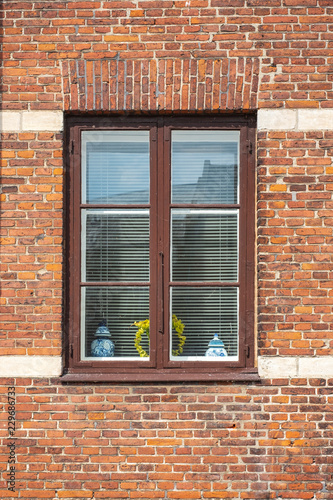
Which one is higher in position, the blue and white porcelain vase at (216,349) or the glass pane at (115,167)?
the glass pane at (115,167)

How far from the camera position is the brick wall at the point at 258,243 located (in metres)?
4.23

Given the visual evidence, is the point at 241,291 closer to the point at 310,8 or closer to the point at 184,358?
the point at 184,358

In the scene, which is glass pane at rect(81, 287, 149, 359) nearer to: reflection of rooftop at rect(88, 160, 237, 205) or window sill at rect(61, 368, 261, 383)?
window sill at rect(61, 368, 261, 383)

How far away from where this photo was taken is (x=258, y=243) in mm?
4324

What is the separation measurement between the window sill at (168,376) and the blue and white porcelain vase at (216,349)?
16 cm

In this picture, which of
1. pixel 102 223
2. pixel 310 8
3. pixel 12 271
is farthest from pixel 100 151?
pixel 310 8

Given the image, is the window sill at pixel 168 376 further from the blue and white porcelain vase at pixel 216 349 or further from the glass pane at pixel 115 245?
the glass pane at pixel 115 245

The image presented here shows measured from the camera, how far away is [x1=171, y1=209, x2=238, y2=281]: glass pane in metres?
4.48

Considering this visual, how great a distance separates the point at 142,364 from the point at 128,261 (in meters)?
0.90

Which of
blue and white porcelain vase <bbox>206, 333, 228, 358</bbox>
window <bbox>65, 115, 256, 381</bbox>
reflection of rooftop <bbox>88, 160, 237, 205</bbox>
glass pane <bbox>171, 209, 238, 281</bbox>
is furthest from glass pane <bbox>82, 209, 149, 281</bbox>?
blue and white porcelain vase <bbox>206, 333, 228, 358</bbox>

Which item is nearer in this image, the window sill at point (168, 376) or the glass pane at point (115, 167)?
the window sill at point (168, 376)

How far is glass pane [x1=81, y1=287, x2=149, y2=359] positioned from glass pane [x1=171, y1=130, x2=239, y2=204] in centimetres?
94

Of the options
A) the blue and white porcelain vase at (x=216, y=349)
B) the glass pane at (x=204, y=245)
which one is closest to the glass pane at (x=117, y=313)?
the glass pane at (x=204, y=245)

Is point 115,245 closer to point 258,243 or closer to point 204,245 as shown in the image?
point 204,245
